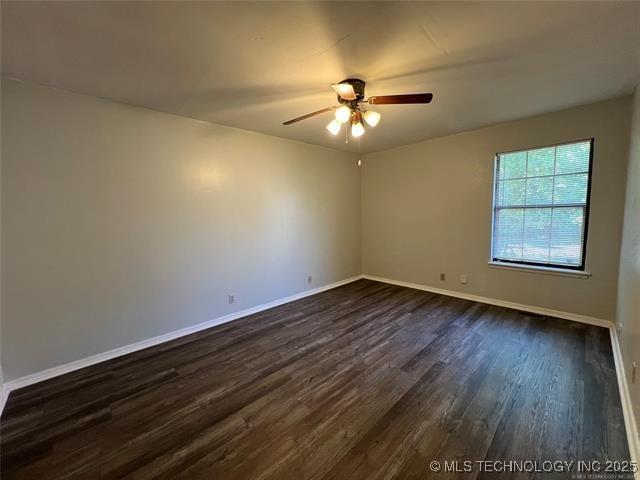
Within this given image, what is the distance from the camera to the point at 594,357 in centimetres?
250

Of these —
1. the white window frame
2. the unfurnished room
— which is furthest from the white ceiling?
the white window frame

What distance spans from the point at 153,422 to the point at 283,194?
3.04 m

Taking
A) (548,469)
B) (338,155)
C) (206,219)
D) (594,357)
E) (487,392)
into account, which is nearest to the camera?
(548,469)

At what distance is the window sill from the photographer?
3226mm

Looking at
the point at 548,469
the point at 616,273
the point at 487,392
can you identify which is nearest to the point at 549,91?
the point at 616,273

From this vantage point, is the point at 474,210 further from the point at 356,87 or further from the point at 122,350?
the point at 122,350

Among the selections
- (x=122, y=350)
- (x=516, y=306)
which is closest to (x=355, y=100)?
(x=122, y=350)

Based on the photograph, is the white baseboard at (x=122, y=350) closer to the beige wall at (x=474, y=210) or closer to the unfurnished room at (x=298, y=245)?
the unfurnished room at (x=298, y=245)

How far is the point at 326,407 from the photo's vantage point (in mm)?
1963

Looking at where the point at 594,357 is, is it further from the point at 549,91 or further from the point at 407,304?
the point at 549,91

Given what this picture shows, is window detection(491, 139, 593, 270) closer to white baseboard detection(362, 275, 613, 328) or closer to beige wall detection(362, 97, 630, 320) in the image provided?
beige wall detection(362, 97, 630, 320)

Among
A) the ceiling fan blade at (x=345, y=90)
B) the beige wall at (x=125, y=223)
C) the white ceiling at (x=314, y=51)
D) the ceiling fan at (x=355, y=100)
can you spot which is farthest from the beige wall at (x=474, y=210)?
the ceiling fan blade at (x=345, y=90)

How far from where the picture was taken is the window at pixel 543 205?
126 inches

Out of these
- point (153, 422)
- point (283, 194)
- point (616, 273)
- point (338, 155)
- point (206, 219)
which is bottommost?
point (153, 422)
